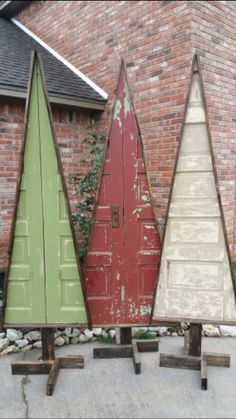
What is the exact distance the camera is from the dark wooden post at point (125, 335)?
2977mm

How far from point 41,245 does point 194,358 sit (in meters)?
1.64

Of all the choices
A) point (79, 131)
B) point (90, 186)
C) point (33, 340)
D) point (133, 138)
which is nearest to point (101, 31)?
point (79, 131)

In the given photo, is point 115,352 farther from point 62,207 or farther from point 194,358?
point 62,207

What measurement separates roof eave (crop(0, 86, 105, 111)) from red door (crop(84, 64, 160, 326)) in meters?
2.29

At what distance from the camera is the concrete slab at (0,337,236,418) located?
7.48 feet

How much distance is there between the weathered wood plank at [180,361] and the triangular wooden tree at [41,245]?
32.8 inches

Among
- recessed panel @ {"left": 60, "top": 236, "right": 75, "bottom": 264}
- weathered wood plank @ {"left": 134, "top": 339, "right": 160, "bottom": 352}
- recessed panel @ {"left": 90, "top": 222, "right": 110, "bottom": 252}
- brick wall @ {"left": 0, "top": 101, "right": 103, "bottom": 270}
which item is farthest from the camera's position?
brick wall @ {"left": 0, "top": 101, "right": 103, "bottom": 270}

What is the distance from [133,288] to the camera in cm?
270

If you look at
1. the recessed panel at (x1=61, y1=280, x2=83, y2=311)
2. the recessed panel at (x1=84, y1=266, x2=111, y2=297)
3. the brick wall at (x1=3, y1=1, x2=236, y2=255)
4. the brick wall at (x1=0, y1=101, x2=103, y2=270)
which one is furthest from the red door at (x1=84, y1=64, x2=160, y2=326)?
the brick wall at (x1=0, y1=101, x2=103, y2=270)

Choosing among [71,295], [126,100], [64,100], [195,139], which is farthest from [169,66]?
[71,295]

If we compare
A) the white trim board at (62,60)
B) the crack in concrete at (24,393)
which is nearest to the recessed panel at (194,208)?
the crack in concrete at (24,393)

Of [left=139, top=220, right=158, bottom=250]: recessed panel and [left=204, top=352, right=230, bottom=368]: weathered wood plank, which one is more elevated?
[left=139, top=220, right=158, bottom=250]: recessed panel

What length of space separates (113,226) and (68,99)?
2775 mm

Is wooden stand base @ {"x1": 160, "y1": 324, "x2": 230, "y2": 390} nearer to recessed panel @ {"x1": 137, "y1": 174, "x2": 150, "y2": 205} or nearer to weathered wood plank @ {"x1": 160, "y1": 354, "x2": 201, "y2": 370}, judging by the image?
weathered wood plank @ {"x1": 160, "y1": 354, "x2": 201, "y2": 370}
